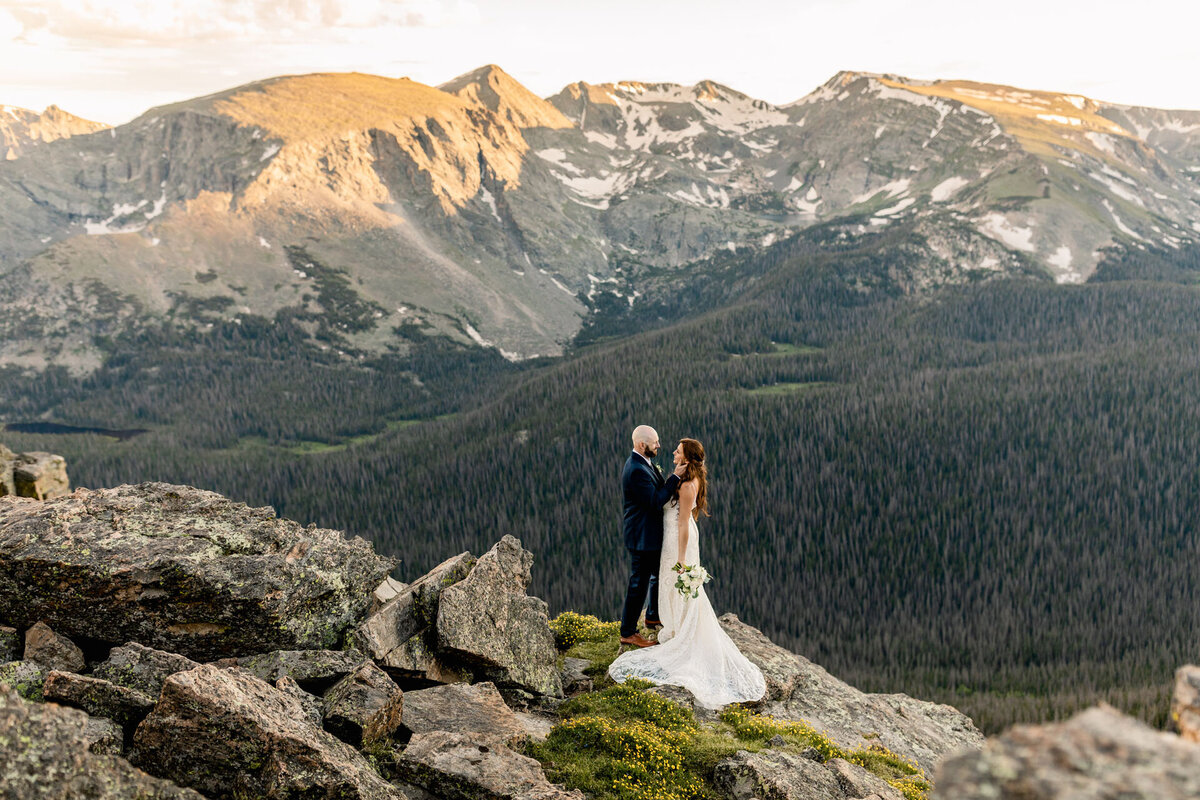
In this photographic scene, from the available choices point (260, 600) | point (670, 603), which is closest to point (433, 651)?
point (260, 600)

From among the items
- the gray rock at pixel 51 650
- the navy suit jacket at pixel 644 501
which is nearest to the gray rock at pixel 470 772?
the gray rock at pixel 51 650

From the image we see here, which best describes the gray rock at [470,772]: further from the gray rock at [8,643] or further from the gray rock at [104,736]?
the gray rock at [8,643]

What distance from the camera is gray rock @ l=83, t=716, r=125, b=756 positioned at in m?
11.3

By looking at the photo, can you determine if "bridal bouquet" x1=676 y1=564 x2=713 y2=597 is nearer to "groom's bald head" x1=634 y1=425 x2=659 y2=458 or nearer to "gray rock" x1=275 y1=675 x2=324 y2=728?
"groom's bald head" x1=634 y1=425 x2=659 y2=458

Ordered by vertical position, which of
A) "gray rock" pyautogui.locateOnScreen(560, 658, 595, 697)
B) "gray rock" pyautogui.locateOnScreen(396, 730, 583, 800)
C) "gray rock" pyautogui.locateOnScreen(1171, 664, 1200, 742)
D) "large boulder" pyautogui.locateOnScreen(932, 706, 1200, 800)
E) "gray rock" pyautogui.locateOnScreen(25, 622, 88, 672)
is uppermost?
"large boulder" pyautogui.locateOnScreen(932, 706, 1200, 800)

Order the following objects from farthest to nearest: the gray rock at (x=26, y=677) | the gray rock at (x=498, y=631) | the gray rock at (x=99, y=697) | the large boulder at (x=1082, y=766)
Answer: the gray rock at (x=498, y=631), the gray rock at (x=26, y=677), the gray rock at (x=99, y=697), the large boulder at (x=1082, y=766)

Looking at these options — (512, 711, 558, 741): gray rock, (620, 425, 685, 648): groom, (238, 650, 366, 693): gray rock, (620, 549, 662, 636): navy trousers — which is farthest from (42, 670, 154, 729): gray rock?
(620, 549, 662, 636): navy trousers

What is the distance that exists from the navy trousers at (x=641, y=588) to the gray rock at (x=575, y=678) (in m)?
1.73

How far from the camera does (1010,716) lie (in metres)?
87.2

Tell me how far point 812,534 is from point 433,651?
147063mm

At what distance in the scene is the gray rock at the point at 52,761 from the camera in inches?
365

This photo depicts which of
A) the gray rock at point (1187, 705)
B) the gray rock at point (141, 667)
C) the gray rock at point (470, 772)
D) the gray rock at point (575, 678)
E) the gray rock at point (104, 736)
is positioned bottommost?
the gray rock at point (575, 678)

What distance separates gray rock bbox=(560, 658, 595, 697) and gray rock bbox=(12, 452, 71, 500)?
38.9 meters

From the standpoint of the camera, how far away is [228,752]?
485 inches
